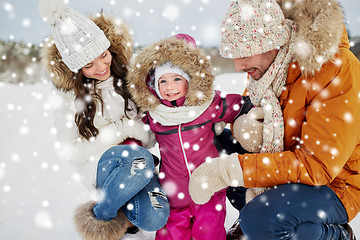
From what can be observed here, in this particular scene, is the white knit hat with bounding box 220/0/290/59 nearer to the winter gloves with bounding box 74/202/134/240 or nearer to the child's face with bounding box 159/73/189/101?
the child's face with bounding box 159/73/189/101

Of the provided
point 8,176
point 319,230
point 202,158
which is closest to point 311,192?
point 319,230

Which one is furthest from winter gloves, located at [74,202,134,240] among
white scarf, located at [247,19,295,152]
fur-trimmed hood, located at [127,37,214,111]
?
white scarf, located at [247,19,295,152]

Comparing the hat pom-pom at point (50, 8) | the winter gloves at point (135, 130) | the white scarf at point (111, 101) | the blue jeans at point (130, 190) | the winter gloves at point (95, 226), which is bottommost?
the winter gloves at point (95, 226)

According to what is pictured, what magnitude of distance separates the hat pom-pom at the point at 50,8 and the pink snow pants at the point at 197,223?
4.75 ft

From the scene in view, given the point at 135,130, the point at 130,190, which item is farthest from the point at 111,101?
the point at 130,190

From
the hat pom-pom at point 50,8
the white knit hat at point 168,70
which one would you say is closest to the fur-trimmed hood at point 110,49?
the hat pom-pom at point 50,8

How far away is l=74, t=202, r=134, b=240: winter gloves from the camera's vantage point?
166 cm

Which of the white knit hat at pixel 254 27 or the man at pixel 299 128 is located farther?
the white knit hat at pixel 254 27

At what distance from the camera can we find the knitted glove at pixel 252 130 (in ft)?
5.08

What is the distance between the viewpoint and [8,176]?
2900 mm

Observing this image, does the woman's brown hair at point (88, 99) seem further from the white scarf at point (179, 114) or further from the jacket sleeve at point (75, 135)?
the white scarf at point (179, 114)

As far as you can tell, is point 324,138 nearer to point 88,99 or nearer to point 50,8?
point 88,99

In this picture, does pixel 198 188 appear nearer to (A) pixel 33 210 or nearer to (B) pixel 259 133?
(B) pixel 259 133

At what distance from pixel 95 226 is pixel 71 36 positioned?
3.84 ft
